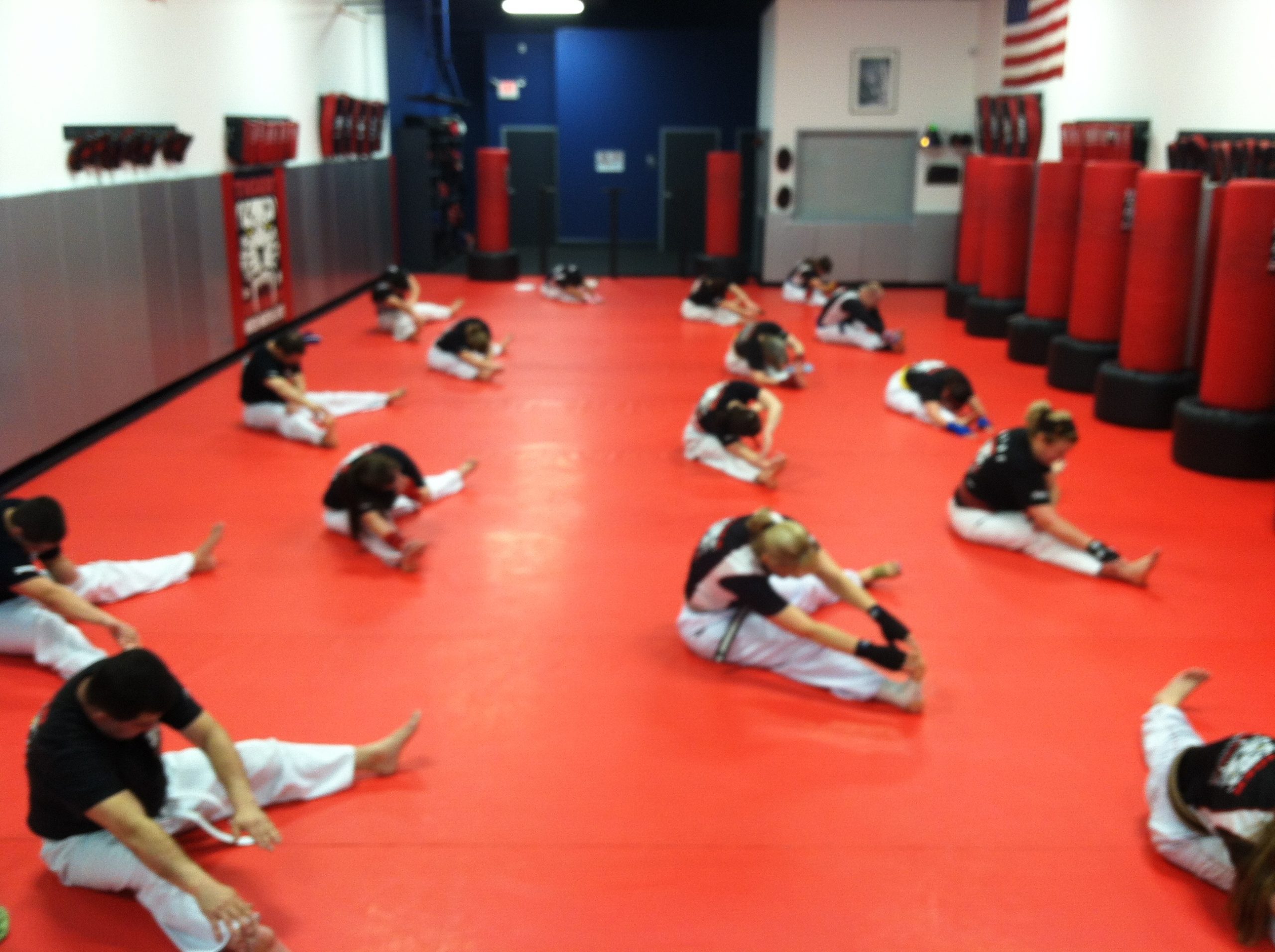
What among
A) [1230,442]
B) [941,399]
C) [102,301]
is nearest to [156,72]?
[102,301]

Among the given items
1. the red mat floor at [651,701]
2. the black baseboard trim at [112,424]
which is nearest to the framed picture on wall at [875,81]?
the black baseboard trim at [112,424]

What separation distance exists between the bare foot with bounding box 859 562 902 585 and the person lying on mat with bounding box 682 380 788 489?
5.54 ft

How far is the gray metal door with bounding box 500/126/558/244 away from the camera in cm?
2192

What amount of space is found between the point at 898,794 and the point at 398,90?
17.5 m

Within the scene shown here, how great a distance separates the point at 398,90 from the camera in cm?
1914

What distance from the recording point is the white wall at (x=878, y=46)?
54.4ft

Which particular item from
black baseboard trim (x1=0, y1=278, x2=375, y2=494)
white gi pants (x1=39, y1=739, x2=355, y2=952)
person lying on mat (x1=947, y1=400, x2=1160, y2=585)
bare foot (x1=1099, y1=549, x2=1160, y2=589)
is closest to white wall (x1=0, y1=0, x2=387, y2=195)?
black baseboard trim (x1=0, y1=278, x2=375, y2=494)

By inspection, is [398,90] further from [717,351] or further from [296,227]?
[717,351]

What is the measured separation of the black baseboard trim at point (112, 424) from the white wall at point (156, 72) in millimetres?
1839

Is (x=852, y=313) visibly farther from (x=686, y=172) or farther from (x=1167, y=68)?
(x=686, y=172)

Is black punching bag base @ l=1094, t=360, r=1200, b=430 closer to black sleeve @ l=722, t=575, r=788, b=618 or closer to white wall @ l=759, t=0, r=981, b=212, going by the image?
black sleeve @ l=722, t=575, r=788, b=618

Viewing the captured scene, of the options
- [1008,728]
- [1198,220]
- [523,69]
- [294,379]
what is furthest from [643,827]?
[523,69]

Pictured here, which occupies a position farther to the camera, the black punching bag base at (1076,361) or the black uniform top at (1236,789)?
the black punching bag base at (1076,361)

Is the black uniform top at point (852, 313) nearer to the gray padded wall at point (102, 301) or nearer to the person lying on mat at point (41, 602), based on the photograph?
the gray padded wall at point (102, 301)
